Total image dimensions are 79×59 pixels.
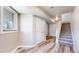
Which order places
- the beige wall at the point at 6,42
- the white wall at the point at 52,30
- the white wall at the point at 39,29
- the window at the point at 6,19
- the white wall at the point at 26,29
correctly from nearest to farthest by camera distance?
the beige wall at the point at 6,42, the window at the point at 6,19, the white wall at the point at 26,29, the white wall at the point at 39,29, the white wall at the point at 52,30

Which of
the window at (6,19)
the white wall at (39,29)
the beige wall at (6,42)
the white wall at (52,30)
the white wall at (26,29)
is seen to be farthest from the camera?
the white wall at (52,30)

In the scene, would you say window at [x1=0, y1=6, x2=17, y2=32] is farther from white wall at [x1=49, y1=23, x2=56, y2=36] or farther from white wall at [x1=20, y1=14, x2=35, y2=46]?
white wall at [x1=49, y1=23, x2=56, y2=36]

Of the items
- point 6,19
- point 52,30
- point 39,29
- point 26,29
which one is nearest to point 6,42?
point 6,19

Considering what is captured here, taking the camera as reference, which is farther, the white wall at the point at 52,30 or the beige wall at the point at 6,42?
the white wall at the point at 52,30

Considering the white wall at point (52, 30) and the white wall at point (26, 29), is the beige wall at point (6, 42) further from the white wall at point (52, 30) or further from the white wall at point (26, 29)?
the white wall at point (52, 30)

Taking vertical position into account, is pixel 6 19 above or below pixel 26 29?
above

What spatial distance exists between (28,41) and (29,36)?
0.70 ft

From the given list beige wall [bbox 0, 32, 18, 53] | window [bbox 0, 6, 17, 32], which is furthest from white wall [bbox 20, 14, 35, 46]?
beige wall [bbox 0, 32, 18, 53]

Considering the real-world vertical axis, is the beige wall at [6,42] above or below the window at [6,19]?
below

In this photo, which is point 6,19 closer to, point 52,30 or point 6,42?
point 6,42

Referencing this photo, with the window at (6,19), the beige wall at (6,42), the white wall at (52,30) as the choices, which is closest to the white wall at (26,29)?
the window at (6,19)

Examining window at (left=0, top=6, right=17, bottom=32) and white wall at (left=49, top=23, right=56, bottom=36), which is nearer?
window at (left=0, top=6, right=17, bottom=32)
